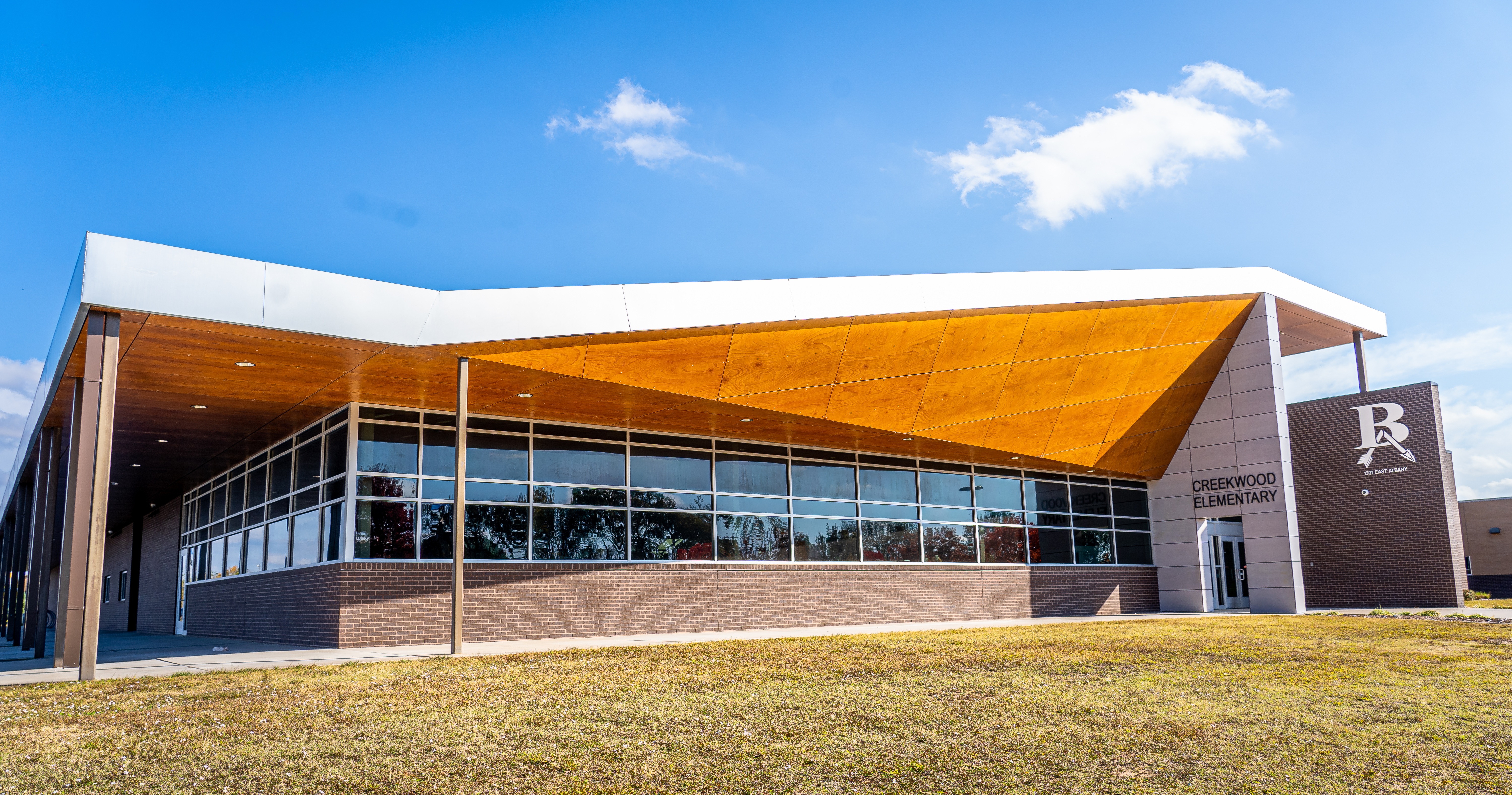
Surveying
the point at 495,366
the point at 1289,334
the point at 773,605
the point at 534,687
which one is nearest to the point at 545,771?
the point at 534,687

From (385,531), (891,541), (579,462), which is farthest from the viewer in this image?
(891,541)

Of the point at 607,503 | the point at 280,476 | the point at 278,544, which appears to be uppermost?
the point at 280,476

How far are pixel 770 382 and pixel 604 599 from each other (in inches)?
204

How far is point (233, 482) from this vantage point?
22844mm

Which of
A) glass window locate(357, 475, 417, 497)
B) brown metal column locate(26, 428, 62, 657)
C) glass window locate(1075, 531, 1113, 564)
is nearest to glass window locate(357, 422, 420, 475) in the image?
glass window locate(357, 475, 417, 497)

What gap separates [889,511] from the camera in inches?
878

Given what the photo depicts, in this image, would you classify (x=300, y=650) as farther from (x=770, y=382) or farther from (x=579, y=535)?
(x=770, y=382)

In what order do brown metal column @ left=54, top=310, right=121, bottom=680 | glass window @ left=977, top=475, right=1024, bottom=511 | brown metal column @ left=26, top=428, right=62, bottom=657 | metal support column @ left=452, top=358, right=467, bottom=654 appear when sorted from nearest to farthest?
brown metal column @ left=54, top=310, right=121, bottom=680
metal support column @ left=452, top=358, right=467, bottom=654
brown metal column @ left=26, top=428, right=62, bottom=657
glass window @ left=977, top=475, right=1024, bottom=511

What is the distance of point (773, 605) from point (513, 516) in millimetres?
5690

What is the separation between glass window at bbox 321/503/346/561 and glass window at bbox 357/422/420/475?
865mm

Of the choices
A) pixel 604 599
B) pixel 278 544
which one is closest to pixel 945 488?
pixel 604 599

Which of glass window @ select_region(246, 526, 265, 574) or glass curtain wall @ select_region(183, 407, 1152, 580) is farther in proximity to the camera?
glass window @ select_region(246, 526, 265, 574)

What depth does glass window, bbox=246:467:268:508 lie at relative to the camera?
67.3 ft

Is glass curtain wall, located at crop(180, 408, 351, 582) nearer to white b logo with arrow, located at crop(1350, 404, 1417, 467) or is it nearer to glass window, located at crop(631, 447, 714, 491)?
glass window, located at crop(631, 447, 714, 491)
